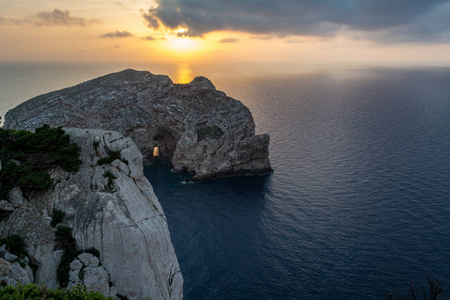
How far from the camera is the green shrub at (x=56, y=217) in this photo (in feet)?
93.6

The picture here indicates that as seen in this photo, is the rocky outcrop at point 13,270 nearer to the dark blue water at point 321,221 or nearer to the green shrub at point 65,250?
the green shrub at point 65,250

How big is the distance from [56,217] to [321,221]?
165 ft

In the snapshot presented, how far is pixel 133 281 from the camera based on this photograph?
2847cm

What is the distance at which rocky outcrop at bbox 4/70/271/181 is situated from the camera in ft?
283

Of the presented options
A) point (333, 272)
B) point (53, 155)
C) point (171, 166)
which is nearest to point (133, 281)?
point (53, 155)

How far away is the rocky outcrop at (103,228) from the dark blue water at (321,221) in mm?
17057

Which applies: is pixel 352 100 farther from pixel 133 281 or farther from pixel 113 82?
pixel 133 281

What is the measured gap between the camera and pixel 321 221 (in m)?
61.8

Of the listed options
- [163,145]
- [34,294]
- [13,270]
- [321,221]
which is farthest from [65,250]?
[163,145]

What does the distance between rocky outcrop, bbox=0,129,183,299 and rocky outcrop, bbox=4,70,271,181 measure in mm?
51427

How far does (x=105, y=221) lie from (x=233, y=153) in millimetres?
59358

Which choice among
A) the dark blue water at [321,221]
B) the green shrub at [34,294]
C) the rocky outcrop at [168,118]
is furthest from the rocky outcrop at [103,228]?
the rocky outcrop at [168,118]

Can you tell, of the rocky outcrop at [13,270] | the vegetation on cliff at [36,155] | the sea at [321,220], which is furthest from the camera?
the sea at [321,220]

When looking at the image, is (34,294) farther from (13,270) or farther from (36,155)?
(36,155)
